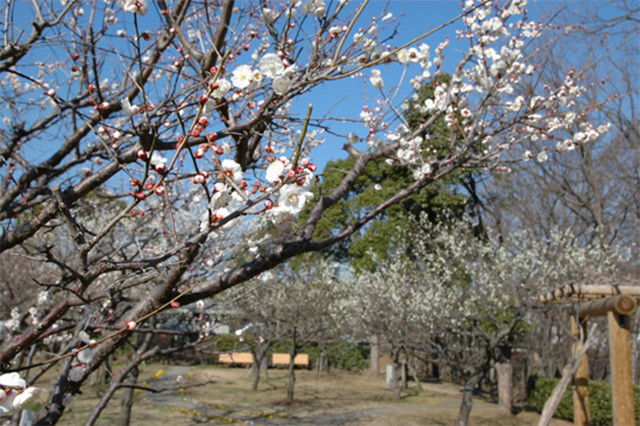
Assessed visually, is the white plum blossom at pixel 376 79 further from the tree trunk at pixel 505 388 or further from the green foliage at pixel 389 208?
the green foliage at pixel 389 208

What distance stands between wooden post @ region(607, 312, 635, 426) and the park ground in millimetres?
5569

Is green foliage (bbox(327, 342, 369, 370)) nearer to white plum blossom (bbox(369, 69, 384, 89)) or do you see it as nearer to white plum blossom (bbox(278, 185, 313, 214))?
white plum blossom (bbox(369, 69, 384, 89))

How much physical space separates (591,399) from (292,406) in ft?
21.6

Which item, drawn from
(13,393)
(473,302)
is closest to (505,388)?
(473,302)

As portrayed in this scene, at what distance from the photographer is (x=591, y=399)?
34.2ft

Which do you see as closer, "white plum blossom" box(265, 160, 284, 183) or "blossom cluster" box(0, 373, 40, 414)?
"blossom cluster" box(0, 373, 40, 414)

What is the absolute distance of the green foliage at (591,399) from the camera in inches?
388

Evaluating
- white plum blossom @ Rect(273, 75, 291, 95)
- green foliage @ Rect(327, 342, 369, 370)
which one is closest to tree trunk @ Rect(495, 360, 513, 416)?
green foliage @ Rect(327, 342, 369, 370)

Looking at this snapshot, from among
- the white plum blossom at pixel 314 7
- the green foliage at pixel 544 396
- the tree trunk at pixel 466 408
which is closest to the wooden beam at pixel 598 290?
the tree trunk at pixel 466 408

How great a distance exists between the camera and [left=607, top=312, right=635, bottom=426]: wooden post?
4078 millimetres

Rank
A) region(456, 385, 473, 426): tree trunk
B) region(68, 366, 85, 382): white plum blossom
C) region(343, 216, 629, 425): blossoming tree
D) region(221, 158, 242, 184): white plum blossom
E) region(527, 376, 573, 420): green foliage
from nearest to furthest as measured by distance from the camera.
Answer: region(221, 158, 242, 184): white plum blossom, region(68, 366, 85, 382): white plum blossom, region(456, 385, 473, 426): tree trunk, region(343, 216, 629, 425): blossoming tree, region(527, 376, 573, 420): green foliage

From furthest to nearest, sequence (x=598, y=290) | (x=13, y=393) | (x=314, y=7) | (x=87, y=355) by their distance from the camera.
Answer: (x=598, y=290) < (x=314, y=7) < (x=87, y=355) < (x=13, y=393)

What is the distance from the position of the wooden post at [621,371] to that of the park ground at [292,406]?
5.57 m

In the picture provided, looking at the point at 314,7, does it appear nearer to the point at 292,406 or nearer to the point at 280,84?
the point at 280,84
